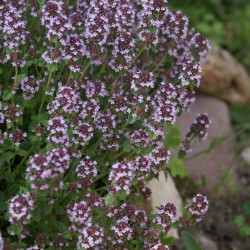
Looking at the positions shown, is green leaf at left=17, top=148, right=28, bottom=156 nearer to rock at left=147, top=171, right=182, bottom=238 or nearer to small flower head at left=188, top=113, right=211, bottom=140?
small flower head at left=188, top=113, right=211, bottom=140

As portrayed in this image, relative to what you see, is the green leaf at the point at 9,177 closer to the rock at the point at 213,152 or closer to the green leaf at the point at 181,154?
the green leaf at the point at 181,154

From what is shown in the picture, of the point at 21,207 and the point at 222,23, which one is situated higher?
the point at 222,23

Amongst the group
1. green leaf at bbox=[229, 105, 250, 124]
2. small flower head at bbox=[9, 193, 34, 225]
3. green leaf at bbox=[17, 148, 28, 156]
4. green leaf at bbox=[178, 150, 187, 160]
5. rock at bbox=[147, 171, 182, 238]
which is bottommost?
small flower head at bbox=[9, 193, 34, 225]

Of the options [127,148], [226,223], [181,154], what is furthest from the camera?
[226,223]

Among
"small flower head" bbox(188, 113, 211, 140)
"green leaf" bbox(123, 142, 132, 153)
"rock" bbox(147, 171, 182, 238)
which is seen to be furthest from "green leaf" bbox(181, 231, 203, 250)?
"green leaf" bbox(123, 142, 132, 153)

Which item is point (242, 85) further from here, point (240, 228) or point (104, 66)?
point (104, 66)

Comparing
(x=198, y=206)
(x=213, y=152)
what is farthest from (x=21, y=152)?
(x=213, y=152)

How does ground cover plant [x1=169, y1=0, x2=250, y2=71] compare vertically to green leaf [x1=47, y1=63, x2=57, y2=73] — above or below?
above

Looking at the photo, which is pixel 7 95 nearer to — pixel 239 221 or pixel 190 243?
pixel 190 243
